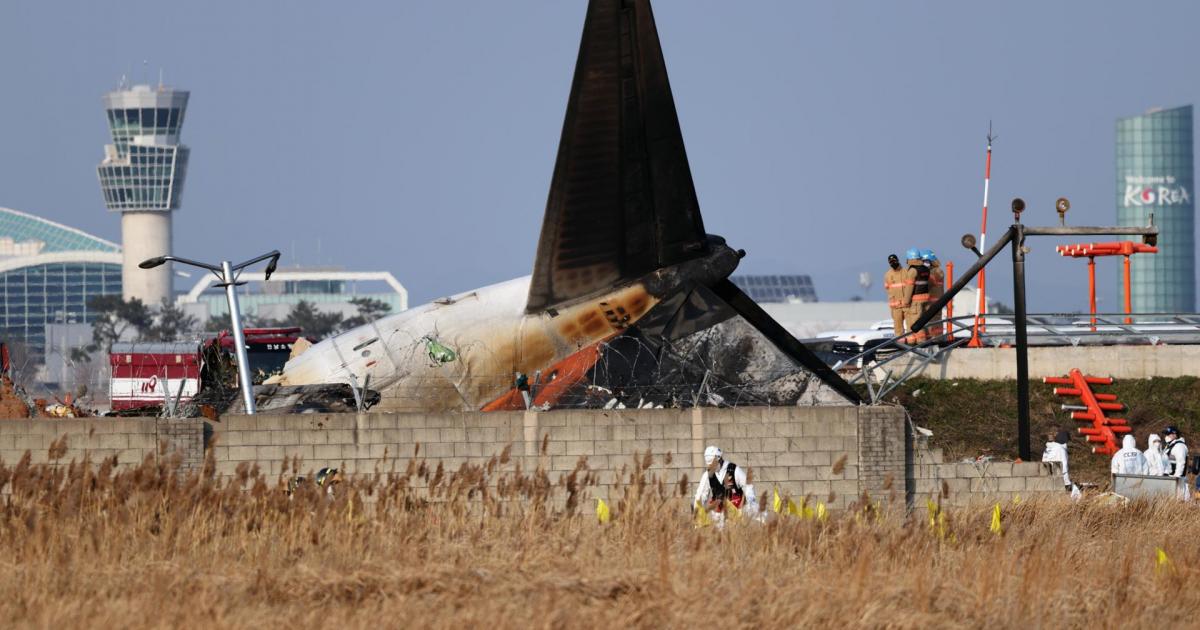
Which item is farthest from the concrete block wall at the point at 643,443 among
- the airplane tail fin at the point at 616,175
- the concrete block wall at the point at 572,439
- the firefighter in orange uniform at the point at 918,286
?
the firefighter in orange uniform at the point at 918,286

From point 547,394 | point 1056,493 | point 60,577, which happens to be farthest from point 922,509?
point 60,577

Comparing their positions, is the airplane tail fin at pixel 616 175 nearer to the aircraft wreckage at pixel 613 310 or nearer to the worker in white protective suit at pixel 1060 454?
the aircraft wreckage at pixel 613 310

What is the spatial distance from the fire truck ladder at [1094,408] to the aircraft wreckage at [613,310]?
6.73 metres

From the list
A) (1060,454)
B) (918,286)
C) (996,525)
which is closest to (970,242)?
(918,286)

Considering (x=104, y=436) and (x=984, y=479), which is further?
(x=984, y=479)

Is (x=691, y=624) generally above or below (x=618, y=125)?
below

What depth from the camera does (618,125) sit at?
2956 centimetres

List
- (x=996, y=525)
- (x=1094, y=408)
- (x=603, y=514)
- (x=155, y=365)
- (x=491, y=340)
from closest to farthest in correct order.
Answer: (x=603, y=514), (x=996, y=525), (x=491, y=340), (x=1094, y=408), (x=155, y=365)

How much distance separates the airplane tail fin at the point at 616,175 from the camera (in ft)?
96.2

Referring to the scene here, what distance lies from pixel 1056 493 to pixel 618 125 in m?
9.19

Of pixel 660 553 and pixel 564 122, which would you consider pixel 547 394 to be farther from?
pixel 660 553

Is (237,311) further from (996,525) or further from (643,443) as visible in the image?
(996,525)

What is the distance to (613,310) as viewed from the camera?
30.5 meters

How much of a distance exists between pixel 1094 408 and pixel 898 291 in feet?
21.2
